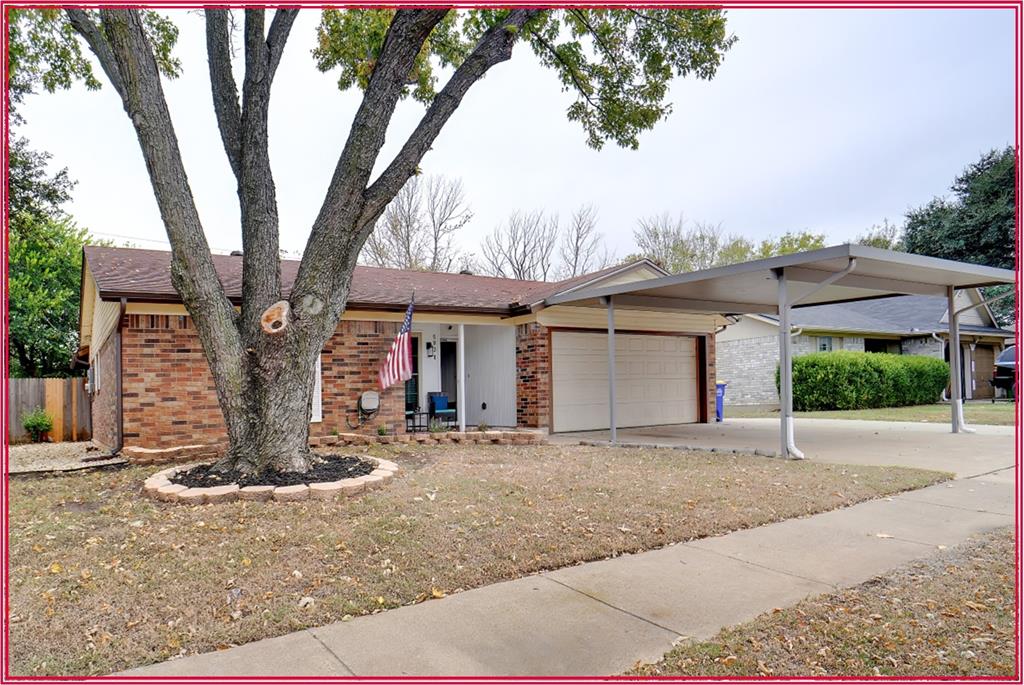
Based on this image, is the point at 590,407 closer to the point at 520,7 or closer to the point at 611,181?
the point at 520,7

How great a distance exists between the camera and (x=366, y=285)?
12.3 meters

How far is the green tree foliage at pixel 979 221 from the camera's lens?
1070 inches

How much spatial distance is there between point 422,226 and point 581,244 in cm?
895

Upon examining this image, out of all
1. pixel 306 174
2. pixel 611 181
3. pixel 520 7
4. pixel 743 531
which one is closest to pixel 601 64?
pixel 520 7

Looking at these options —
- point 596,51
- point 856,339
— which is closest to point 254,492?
point 596,51

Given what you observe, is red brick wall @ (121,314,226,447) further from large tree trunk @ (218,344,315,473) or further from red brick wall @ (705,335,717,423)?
red brick wall @ (705,335,717,423)

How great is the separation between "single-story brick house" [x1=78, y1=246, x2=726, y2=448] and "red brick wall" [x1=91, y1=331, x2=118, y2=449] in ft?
0.13

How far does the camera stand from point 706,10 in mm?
8945

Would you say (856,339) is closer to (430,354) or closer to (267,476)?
(430,354)

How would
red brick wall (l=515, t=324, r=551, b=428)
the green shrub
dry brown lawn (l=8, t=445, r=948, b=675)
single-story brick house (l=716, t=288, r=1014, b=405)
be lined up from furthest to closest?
single-story brick house (l=716, t=288, r=1014, b=405), the green shrub, red brick wall (l=515, t=324, r=551, b=428), dry brown lawn (l=8, t=445, r=948, b=675)

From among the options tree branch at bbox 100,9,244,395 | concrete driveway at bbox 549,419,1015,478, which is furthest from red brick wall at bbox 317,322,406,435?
tree branch at bbox 100,9,244,395

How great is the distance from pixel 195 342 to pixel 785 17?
9.17 metres

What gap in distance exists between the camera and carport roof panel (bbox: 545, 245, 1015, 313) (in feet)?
27.8

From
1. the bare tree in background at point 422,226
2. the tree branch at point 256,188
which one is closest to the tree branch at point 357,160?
the tree branch at point 256,188
